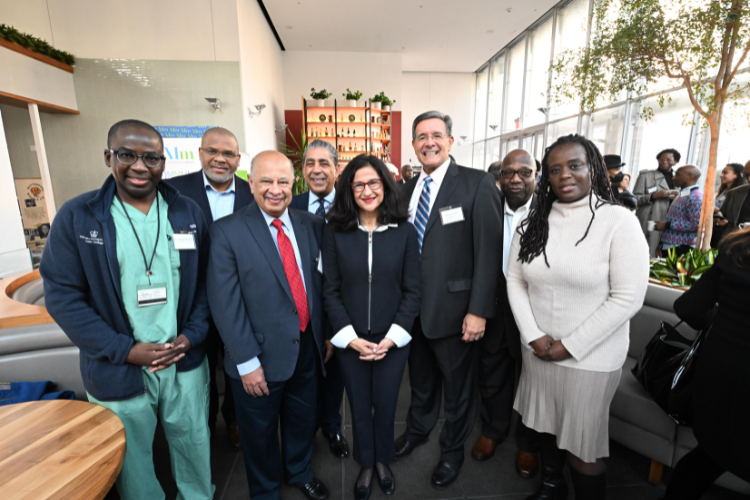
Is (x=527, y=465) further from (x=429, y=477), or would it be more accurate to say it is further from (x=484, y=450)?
(x=429, y=477)

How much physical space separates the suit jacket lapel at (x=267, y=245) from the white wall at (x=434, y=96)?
41.7ft

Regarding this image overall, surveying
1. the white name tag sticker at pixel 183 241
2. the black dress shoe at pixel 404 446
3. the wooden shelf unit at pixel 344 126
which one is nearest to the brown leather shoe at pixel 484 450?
the black dress shoe at pixel 404 446

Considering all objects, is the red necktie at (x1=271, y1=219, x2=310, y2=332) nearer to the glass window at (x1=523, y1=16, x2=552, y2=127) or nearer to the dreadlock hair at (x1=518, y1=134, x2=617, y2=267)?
the dreadlock hair at (x1=518, y1=134, x2=617, y2=267)

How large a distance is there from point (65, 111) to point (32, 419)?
6.95m

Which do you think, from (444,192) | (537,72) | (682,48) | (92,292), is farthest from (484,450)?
(537,72)

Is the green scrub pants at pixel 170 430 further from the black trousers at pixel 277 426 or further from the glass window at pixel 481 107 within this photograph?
the glass window at pixel 481 107

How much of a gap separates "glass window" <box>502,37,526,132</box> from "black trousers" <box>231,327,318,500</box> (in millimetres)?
11671

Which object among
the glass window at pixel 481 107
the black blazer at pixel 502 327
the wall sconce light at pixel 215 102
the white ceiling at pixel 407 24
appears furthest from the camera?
the glass window at pixel 481 107

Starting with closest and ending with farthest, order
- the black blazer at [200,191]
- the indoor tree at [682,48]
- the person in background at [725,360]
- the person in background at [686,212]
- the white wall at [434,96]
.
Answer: the person in background at [725,360] → the black blazer at [200,191] → the indoor tree at [682,48] → the person in background at [686,212] → the white wall at [434,96]

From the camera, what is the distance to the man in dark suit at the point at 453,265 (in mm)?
1788

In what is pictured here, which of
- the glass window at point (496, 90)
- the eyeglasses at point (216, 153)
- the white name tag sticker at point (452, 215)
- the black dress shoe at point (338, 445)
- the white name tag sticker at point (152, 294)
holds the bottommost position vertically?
the black dress shoe at point (338, 445)

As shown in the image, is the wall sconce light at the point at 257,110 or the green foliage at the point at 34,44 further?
the wall sconce light at the point at 257,110

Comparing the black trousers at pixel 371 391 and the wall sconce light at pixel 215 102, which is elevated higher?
the wall sconce light at pixel 215 102

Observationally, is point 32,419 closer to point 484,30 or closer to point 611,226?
point 611,226
